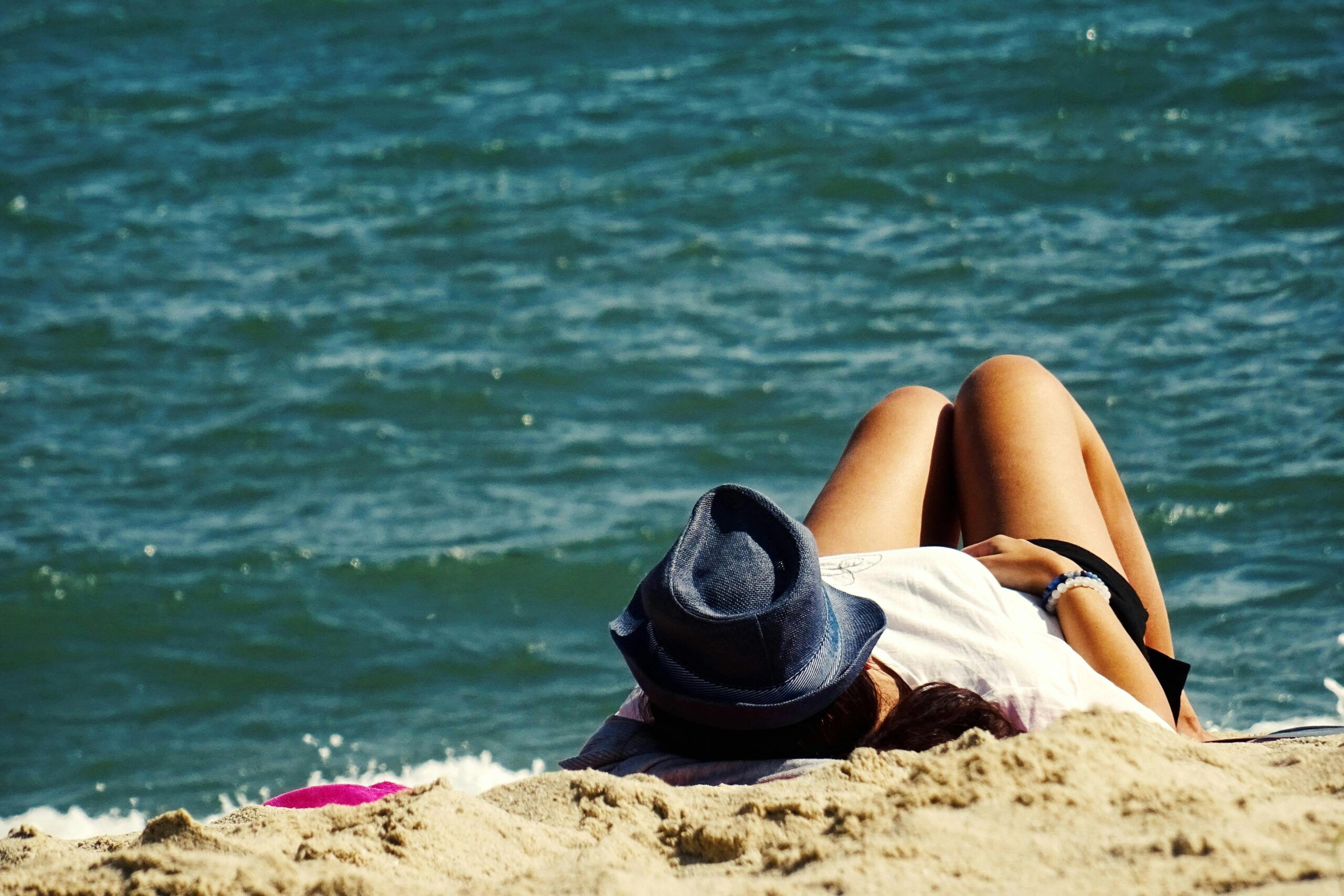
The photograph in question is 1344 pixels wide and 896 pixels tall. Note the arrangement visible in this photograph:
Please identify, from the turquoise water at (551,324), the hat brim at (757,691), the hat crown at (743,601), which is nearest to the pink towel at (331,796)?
the hat brim at (757,691)

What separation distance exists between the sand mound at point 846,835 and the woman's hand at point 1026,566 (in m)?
0.52

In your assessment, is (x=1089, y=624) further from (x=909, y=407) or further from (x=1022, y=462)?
(x=909, y=407)

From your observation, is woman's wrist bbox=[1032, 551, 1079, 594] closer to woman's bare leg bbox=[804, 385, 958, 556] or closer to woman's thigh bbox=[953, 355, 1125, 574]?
woman's thigh bbox=[953, 355, 1125, 574]

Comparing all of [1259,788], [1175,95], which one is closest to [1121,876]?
[1259,788]

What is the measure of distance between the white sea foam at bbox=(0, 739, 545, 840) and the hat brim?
90.0 inches

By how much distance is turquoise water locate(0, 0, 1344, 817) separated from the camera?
5250mm

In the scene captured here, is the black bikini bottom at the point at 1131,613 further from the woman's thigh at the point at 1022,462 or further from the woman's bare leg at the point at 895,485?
the woman's bare leg at the point at 895,485

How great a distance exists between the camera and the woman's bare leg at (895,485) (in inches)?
125

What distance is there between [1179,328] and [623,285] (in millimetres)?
3228

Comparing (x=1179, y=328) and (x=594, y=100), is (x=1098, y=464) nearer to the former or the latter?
(x=1179, y=328)

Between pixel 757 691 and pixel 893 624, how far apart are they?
1.48 feet

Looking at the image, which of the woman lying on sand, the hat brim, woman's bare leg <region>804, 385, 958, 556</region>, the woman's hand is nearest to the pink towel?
the woman lying on sand

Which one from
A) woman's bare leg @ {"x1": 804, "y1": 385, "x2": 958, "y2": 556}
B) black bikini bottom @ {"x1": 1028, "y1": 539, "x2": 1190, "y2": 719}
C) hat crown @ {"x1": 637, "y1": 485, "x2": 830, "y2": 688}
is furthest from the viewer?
woman's bare leg @ {"x1": 804, "y1": 385, "x2": 958, "y2": 556}

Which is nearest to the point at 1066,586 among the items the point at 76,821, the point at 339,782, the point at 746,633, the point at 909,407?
the point at 746,633
